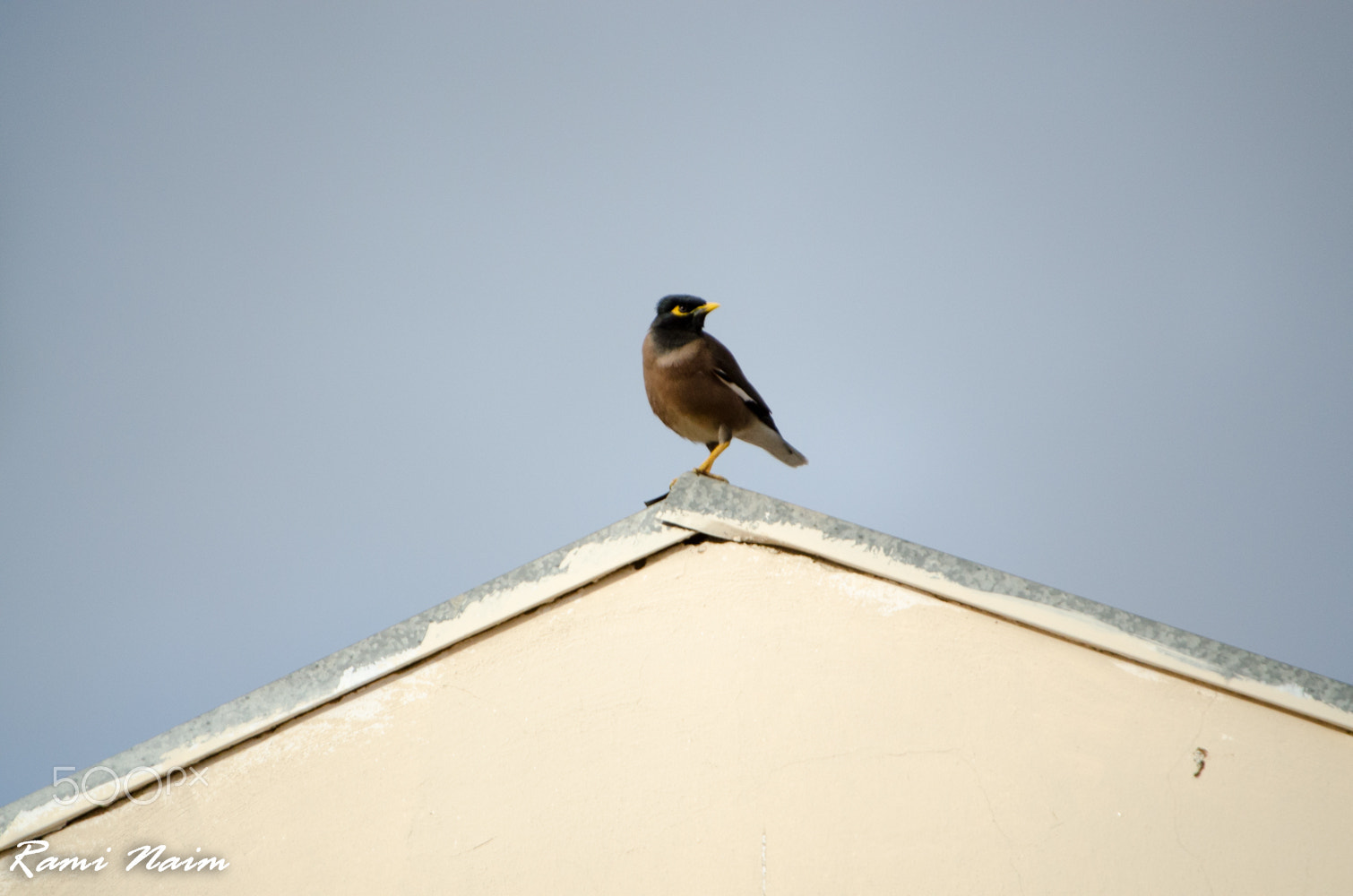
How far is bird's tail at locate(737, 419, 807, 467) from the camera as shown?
17.4 ft

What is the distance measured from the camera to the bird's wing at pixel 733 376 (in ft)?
16.5

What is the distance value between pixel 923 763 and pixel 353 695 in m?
1.64

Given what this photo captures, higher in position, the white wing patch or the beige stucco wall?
the white wing patch

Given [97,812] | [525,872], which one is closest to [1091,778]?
[525,872]

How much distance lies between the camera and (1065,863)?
253 cm

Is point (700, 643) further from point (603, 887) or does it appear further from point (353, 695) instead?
point (353, 695)

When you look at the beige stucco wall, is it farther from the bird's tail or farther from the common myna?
the bird's tail

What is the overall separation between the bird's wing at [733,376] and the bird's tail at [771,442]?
0.07 m
